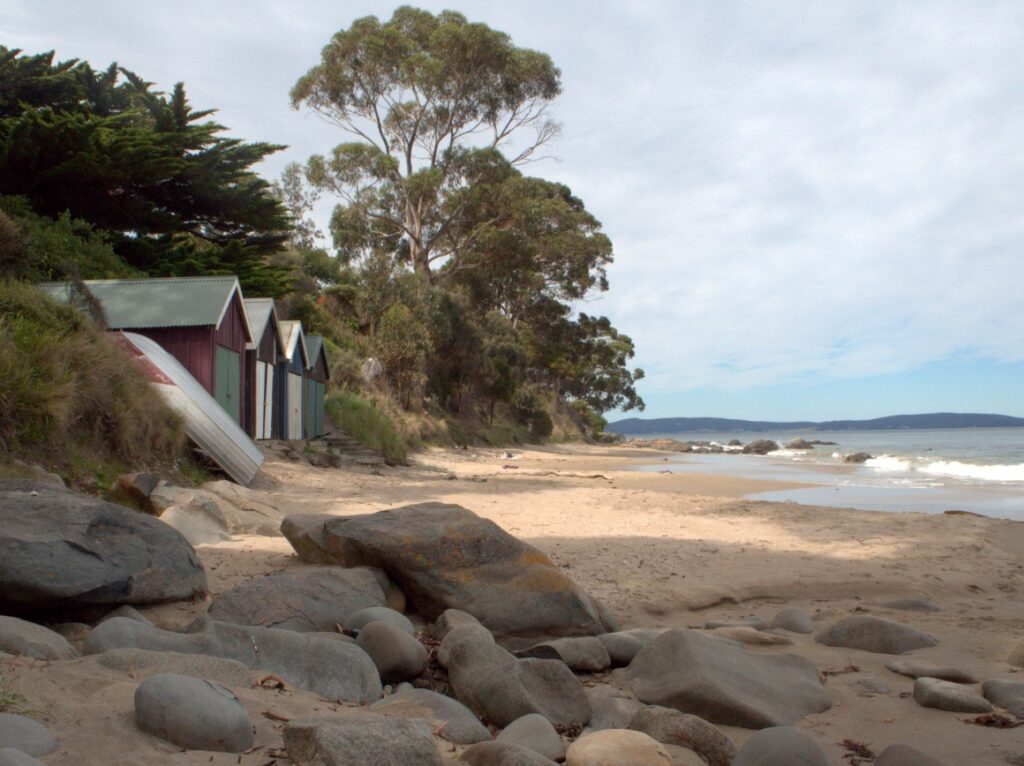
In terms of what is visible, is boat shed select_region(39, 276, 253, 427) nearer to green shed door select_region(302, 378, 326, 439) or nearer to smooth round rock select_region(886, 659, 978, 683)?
green shed door select_region(302, 378, 326, 439)

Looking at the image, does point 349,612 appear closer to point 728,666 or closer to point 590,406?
point 728,666

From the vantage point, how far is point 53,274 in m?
17.4

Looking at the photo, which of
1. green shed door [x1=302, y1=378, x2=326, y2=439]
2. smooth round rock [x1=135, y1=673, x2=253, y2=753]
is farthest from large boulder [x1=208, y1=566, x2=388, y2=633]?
green shed door [x1=302, y1=378, x2=326, y2=439]

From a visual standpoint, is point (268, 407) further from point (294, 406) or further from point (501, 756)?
point (501, 756)

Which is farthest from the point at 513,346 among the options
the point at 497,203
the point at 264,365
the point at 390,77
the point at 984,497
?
the point at 984,497

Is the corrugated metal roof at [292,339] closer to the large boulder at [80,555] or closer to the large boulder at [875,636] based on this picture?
the large boulder at [80,555]

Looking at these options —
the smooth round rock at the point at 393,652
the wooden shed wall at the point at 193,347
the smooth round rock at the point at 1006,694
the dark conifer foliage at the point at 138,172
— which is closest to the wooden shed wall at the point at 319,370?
the dark conifer foliage at the point at 138,172

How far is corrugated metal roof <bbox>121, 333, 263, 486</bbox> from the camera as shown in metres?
11.4

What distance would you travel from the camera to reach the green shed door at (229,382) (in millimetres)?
15297

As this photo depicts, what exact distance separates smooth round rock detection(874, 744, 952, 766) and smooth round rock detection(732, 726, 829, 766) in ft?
0.84

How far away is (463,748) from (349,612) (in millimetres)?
1997

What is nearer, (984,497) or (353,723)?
(353,723)

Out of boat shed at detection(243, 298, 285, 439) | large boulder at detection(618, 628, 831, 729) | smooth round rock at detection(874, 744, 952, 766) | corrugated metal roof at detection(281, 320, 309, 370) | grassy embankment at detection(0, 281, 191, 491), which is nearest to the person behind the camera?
smooth round rock at detection(874, 744, 952, 766)

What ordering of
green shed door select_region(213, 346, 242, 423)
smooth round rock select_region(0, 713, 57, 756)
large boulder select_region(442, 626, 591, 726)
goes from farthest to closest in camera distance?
1. green shed door select_region(213, 346, 242, 423)
2. large boulder select_region(442, 626, 591, 726)
3. smooth round rock select_region(0, 713, 57, 756)
